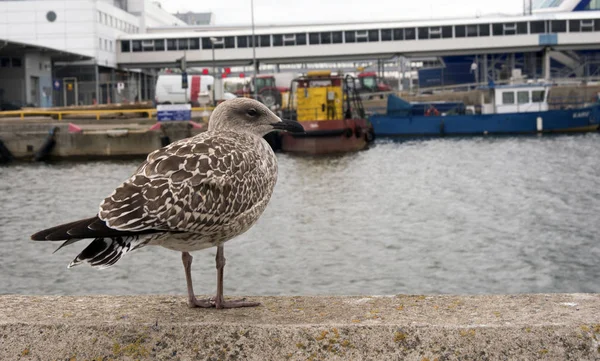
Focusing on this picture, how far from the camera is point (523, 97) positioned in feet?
159

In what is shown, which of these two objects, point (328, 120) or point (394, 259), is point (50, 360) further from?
point (328, 120)

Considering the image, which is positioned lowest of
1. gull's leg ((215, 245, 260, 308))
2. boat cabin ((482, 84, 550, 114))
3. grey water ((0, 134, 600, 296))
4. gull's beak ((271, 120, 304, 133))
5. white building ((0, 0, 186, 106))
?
grey water ((0, 134, 600, 296))

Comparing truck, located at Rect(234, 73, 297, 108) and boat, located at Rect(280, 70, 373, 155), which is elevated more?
truck, located at Rect(234, 73, 297, 108)

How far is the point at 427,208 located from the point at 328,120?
17329 mm

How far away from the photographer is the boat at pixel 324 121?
3412 centimetres

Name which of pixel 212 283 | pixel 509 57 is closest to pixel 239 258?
pixel 212 283

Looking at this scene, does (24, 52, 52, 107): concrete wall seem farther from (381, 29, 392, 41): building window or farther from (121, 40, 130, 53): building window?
(381, 29, 392, 41): building window

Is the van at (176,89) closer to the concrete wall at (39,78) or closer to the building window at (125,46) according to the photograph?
the concrete wall at (39,78)

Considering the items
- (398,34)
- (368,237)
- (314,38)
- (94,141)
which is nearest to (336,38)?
(314,38)

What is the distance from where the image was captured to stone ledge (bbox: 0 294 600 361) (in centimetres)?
296

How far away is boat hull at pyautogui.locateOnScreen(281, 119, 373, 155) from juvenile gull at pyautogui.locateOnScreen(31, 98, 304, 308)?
29.5 meters

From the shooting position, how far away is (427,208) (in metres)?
17.9

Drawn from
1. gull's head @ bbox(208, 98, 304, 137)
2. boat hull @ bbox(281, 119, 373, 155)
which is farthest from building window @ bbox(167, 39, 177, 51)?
gull's head @ bbox(208, 98, 304, 137)

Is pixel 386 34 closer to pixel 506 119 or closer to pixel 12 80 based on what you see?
pixel 506 119
